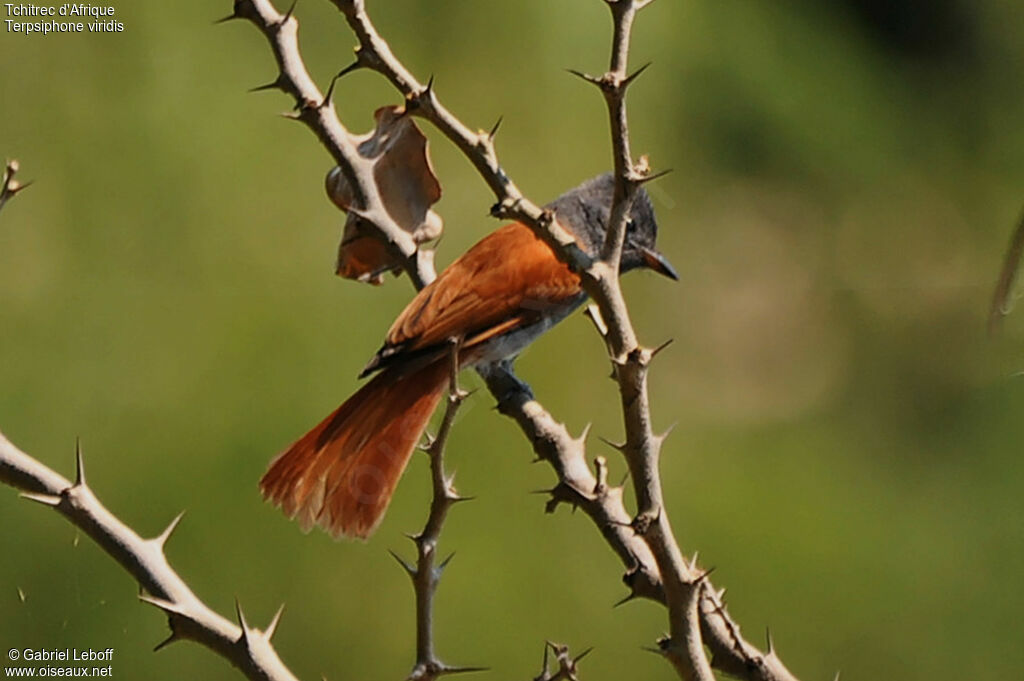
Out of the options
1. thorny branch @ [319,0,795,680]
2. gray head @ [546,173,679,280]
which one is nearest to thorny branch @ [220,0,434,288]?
thorny branch @ [319,0,795,680]

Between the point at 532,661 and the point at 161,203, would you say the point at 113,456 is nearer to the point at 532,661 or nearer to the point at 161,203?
the point at 161,203

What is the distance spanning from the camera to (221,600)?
289 cm

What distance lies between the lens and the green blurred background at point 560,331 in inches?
118

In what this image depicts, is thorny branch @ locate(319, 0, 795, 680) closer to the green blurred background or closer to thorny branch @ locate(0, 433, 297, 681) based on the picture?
thorny branch @ locate(0, 433, 297, 681)

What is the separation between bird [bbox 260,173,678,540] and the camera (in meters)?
1.69

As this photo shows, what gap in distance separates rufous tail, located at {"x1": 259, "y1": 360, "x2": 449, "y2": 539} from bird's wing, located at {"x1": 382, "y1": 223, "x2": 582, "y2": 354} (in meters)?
0.06

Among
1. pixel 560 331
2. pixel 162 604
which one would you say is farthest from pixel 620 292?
pixel 560 331

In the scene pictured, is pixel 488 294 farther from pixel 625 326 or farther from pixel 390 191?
pixel 625 326

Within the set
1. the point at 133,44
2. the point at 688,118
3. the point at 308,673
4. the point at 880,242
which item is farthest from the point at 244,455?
the point at 880,242

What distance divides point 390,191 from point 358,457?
339mm

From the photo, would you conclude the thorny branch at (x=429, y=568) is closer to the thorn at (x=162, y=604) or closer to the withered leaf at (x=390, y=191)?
the thorn at (x=162, y=604)

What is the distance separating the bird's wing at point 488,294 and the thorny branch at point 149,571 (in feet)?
2.41

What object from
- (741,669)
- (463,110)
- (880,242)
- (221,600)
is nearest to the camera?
(741,669)

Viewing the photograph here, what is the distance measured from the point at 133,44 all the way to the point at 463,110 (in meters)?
0.80
